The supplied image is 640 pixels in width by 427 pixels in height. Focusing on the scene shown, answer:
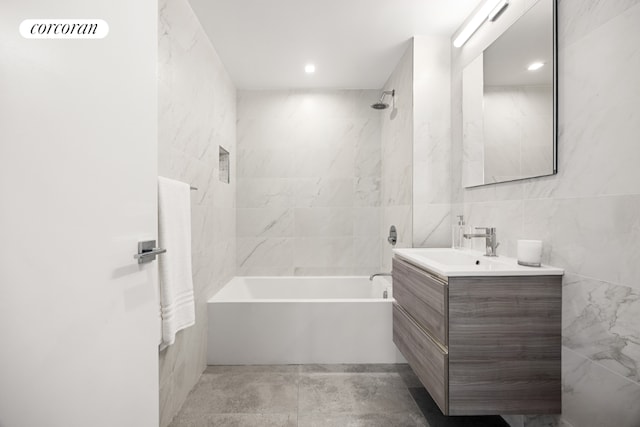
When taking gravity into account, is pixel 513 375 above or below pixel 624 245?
below

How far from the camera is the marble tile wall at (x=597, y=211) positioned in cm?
107

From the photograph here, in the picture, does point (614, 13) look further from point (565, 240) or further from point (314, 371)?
point (314, 371)

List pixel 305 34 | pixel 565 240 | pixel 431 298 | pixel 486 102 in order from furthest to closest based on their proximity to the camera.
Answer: pixel 305 34 → pixel 486 102 → pixel 431 298 → pixel 565 240

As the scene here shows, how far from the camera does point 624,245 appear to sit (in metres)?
1.09

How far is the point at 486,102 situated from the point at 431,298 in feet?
4.09

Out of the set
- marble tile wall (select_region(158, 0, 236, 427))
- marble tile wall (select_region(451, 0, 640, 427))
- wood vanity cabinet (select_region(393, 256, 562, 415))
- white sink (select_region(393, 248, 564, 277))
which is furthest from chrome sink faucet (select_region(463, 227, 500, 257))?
marble tile wall (select_region(158, 0, 236, 427))

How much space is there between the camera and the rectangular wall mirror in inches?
56.3

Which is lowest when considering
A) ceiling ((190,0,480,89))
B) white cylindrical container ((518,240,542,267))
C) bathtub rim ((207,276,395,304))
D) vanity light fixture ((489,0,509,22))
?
bathtub rim ((207,276,395,304))

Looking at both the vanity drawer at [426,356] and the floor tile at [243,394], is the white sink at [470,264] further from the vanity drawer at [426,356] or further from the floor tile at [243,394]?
the floor tile at [243,394]

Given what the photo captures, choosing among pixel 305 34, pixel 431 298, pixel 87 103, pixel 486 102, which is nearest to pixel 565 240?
pixel 431 298

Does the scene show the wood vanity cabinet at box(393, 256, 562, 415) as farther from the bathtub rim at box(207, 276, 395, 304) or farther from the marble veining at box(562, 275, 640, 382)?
the bathtub rim at box(207, 276, 395, 304)

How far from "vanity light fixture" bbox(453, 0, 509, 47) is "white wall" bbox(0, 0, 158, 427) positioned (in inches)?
71.5

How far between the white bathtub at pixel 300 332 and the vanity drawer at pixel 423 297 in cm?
50

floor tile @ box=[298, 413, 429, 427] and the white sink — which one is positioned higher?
the white sink
